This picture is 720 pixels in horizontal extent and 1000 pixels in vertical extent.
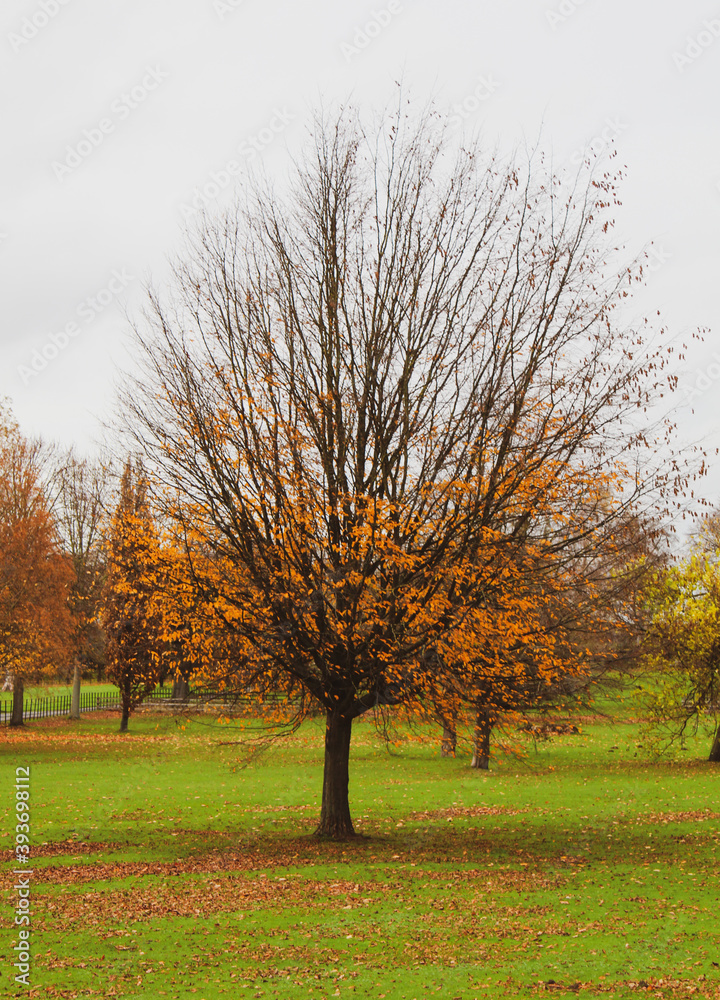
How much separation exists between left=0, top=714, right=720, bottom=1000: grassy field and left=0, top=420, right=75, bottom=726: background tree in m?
6.58

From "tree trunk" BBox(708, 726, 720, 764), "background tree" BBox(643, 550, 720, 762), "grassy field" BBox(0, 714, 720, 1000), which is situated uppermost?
"background tree" BBox(643, 550, 720, 762)

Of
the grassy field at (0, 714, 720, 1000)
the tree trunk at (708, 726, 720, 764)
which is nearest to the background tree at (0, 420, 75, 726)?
the grassy field at (0, 714, 720, 1000)

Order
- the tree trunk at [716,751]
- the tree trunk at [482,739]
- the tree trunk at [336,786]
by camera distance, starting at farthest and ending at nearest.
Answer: the tree trunk at [716,751]
the tree trunk at [336,786]
the tree trunk at [482,739]

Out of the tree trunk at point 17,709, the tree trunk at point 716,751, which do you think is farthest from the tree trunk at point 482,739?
the tree trunk at point 17,709

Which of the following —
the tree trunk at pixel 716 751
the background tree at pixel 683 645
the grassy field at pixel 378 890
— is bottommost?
the tree trunk at pixel 716 751

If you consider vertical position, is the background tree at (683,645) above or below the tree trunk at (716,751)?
above

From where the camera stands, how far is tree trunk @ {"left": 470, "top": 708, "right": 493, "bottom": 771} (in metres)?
13.9

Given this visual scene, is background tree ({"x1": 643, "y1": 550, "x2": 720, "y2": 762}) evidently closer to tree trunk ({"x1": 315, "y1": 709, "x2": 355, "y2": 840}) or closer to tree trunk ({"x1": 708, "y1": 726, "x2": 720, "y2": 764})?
tree trunk ({"x1": 708, "y1": 726, "x2": 720, "y2": 764})

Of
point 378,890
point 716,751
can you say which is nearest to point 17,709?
point 716,751

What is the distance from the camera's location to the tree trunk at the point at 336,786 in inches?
613

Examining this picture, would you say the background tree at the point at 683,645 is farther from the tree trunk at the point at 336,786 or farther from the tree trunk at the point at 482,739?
the tree trunk at the point at 336,786

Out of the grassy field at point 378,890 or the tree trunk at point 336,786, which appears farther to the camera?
the tree trunk at point 336,786

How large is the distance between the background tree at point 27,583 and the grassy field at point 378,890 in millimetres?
6580

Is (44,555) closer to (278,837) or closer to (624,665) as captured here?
(278,837)
